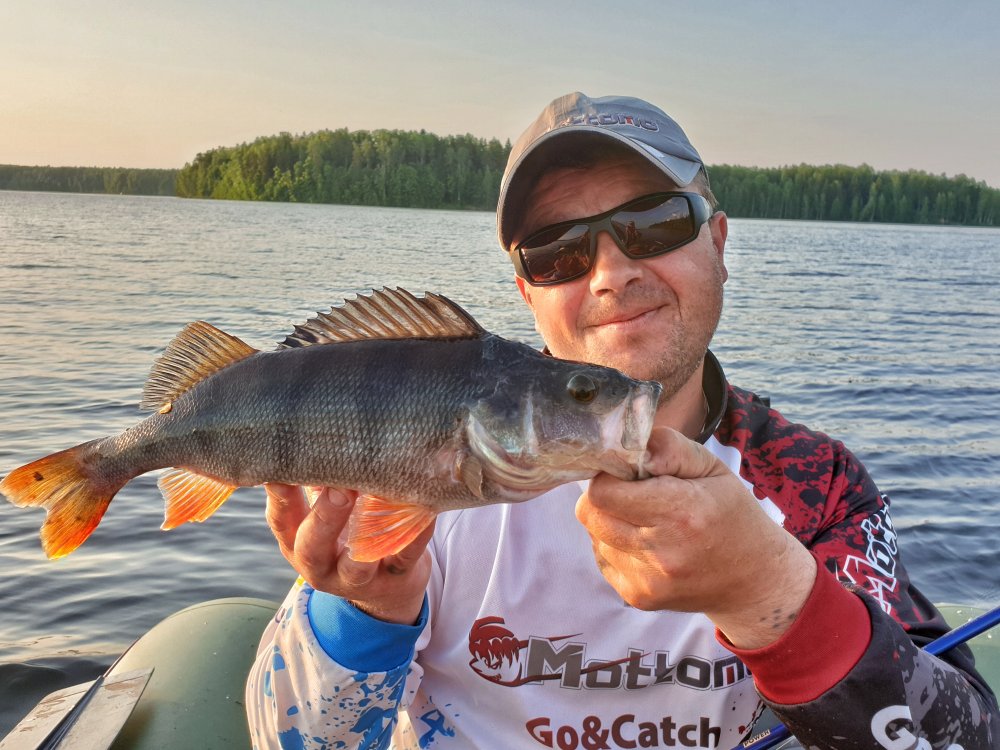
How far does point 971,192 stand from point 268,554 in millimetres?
125832

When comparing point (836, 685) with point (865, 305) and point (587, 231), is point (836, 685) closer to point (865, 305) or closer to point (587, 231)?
point (587, 231)

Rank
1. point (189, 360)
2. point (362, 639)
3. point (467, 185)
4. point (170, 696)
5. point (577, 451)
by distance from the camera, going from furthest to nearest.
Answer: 1. point (467, 185)
2. point (170, 696)
3. point (189, 360)
4. point (362, 639)
5. point (577, 451)

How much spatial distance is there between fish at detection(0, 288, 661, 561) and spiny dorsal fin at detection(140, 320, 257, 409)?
5cm

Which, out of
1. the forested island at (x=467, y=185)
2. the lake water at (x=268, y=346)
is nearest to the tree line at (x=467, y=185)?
the forested island at (x=467, y=185)

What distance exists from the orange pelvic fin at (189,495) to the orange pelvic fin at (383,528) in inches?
23.7

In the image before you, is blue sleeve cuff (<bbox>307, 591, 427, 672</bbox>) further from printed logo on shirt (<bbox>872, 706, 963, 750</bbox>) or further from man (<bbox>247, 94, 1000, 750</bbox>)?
printed logo on shirt (<bbox>872, 706, 963, 750</bbox>)

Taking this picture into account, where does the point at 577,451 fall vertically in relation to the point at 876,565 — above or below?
above

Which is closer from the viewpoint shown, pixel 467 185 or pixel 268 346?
pixel 268 346

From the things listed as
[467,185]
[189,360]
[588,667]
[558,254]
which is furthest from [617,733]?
[467,185]

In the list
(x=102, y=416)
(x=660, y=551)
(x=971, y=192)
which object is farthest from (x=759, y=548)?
(x=971, y=192)

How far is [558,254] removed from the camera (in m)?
3.19

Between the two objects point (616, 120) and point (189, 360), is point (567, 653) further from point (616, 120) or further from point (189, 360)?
point (616, 120)

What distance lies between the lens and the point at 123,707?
11.1 ft

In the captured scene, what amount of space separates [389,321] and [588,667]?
1305mm
